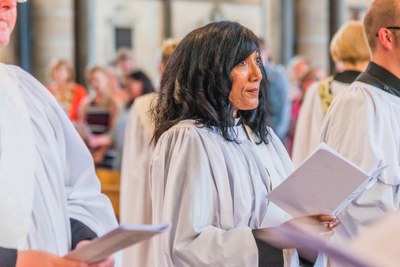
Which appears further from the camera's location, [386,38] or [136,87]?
[136,87]

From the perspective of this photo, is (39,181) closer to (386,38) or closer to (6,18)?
(6,18)

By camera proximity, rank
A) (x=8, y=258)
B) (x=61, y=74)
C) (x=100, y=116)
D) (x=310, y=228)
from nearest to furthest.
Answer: (x=8, y=258), (x=310, y=228), (x=100, y=116), (x=61, y=74)

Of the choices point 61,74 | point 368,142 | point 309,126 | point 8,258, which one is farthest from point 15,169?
point 61,74

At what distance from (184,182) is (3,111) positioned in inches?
27.0

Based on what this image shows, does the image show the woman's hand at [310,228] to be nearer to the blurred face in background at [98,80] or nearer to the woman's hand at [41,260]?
the woman's hand at [41,260]

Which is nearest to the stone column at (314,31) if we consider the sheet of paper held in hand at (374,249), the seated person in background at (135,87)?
the seated person in background at (135,87)

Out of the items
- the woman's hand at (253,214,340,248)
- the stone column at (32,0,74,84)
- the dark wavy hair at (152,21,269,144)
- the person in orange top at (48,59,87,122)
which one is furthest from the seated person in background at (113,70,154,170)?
the stone column at (32,0,74,84)

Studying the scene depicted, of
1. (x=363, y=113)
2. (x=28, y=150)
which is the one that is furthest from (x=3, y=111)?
(x=363, y=113)

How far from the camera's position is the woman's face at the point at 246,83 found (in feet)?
10.2

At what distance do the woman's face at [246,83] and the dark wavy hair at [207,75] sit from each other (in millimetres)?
18

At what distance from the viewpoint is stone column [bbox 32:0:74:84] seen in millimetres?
13125

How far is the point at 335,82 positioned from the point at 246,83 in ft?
7.71

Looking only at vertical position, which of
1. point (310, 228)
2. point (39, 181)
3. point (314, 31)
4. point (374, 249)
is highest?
point (374, 249)

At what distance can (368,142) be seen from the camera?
146 inches
